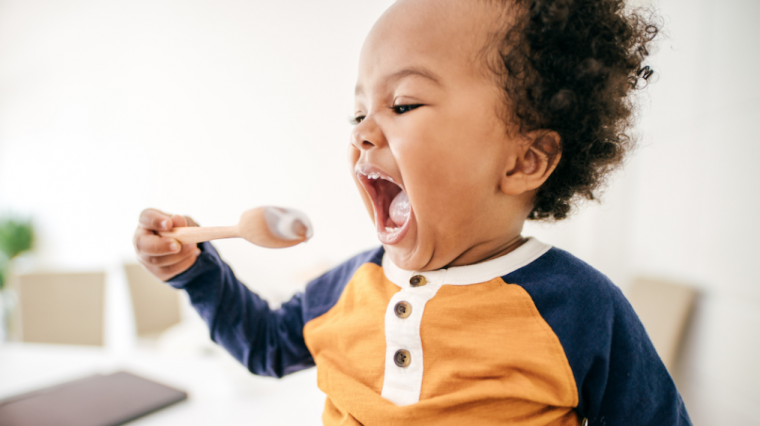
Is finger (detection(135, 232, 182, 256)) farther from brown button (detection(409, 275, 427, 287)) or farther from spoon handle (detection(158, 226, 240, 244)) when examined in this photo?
brown button (detection(409, 275, 427, 287))

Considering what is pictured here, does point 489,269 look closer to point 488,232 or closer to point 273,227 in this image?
point 488,232

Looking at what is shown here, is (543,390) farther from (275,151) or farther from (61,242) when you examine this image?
(61,242)

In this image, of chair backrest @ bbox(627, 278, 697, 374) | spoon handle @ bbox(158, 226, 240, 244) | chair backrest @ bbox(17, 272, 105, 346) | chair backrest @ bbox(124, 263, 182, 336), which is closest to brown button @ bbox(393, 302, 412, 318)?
spoon handle @ bbox(158, 226, 240, 244)

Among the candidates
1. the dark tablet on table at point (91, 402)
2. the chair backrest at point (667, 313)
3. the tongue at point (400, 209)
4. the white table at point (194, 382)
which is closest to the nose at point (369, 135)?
the tongue at point (400, 209)

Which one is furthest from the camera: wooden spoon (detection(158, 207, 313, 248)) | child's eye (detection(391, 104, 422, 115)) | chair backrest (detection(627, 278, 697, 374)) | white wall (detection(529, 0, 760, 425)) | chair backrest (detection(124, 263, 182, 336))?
chair backrest (detection(124, 263, 182, 336))

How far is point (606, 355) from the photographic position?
47 cm

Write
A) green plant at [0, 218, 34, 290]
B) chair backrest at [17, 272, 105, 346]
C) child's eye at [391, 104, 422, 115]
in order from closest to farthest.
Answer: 1. child's eye at [391, 104, 422, 115]
2. chair backrest at [17, 272, 105, 346]
3. green plant at [0, 218, 34, 290]

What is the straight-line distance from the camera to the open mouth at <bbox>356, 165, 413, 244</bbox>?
0.56 metres

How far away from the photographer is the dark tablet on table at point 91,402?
662 millimetres

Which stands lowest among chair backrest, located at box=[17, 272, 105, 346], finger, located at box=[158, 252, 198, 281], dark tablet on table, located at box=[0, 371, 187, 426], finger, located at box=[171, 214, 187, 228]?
chair backrest, located at box=[17, 272, 105, 346]

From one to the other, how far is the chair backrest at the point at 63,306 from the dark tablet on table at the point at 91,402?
1138 mm

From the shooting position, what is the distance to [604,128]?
0.55m

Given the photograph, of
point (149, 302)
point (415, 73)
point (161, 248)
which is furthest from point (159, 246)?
point (149, 302)

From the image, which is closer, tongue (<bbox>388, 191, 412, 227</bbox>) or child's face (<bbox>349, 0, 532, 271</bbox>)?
child's face (<bbox>349, 0, 532, 271</bbox>)
